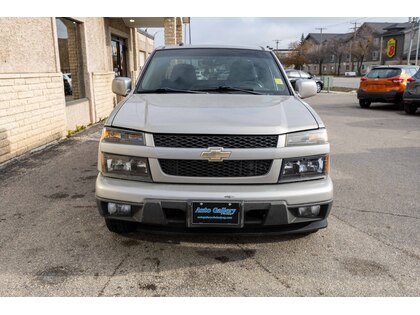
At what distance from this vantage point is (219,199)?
2.71m

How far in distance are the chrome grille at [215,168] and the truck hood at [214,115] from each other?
23 centimetres

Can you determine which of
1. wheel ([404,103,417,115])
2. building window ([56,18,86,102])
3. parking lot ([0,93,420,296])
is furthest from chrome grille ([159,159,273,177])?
wheel ([404,103,417,115])

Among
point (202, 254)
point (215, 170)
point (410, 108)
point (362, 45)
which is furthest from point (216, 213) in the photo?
point (362, 45)

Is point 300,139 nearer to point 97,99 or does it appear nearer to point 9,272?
point 9,272

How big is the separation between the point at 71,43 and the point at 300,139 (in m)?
8.12

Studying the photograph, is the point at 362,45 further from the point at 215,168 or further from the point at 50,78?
the point at 215,168

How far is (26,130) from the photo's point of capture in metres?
6.62

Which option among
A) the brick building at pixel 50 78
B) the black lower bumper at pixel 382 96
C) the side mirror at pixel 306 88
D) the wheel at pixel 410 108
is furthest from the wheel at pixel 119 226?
the black lower bumper at pixel 382 96

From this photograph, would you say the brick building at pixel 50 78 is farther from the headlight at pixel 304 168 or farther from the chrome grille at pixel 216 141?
the headlight at pixel 304 168

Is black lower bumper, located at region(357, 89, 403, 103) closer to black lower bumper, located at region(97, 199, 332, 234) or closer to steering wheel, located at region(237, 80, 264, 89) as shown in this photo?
steering wheel, located at region(237, 80, 264, 89)

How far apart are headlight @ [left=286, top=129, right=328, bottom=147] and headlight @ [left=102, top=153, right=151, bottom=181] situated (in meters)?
1.12

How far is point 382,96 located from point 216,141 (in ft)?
41.5

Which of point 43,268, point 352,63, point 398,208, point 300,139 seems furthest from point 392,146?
point 352,63
